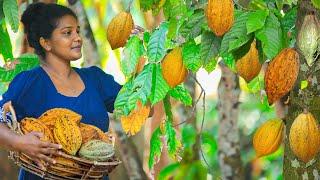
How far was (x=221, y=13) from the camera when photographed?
185 cm

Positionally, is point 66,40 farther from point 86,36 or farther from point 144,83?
point 86,36

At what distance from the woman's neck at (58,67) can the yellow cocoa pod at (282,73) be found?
1.20m

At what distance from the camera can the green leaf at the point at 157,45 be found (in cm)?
222

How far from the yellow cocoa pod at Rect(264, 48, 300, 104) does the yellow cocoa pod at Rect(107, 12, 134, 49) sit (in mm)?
622

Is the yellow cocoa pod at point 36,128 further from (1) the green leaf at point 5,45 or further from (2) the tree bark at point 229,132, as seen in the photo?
(2) the tree bark at point 229,132

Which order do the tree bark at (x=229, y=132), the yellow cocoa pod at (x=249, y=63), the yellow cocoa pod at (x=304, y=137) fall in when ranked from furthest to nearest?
the tree bark at (x=229, y=132) < the yellow cocoa pod at (x=249, y=63) < the yellow cocoa pod at (x=304, y=137)

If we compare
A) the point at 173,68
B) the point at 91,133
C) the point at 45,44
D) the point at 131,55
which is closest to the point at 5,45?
the point at 45,44

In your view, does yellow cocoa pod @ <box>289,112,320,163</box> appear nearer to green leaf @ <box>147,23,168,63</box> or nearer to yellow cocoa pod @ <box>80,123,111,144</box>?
green leaf @ <box>147,23,168,63</box>

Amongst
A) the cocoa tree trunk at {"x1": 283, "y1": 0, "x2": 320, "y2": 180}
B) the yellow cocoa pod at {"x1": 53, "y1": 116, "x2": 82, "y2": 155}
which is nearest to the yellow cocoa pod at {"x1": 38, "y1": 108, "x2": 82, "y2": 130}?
the yellow cocoa pod at {"x1": 53, "y1": 116, "x2": 82, "y2": 155}

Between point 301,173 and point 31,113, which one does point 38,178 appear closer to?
point 31,113

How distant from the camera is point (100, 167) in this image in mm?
2570

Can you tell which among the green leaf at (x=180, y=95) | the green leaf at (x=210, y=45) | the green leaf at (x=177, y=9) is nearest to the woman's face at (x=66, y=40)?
the green leaf at (x=180, y=95)

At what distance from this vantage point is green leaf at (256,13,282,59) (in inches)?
73.6

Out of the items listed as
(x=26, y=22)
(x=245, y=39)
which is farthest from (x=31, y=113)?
(x=245, y=39)
